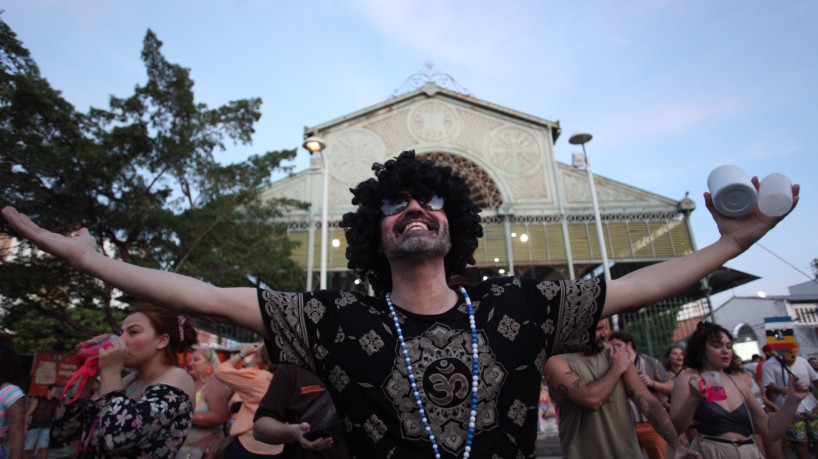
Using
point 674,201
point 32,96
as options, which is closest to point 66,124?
point 32,96

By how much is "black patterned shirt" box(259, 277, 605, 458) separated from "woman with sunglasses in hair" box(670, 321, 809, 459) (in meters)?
1.97

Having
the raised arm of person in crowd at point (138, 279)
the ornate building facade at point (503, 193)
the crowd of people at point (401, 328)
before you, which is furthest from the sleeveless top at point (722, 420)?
the ornate building facade at point (503, 193)

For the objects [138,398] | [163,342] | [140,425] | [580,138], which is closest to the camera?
[140,425]

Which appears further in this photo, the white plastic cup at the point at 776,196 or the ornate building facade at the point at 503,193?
the ornate building facade at the point at 503,193

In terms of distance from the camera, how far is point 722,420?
11.8ft

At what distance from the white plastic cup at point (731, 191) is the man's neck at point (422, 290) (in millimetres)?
1189

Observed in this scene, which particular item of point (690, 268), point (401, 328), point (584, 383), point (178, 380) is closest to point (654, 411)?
point (584, 383)

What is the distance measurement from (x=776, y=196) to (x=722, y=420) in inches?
98.3

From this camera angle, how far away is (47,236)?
178cm

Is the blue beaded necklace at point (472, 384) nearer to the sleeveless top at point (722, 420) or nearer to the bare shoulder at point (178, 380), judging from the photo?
the bare shoulder at point (178, 380)

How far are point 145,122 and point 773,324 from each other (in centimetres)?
1164

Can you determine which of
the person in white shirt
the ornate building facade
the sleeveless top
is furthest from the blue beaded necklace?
the ornate building facade

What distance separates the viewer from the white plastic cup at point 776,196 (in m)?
1.89

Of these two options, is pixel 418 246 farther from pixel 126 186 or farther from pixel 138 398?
pixel 126 186
